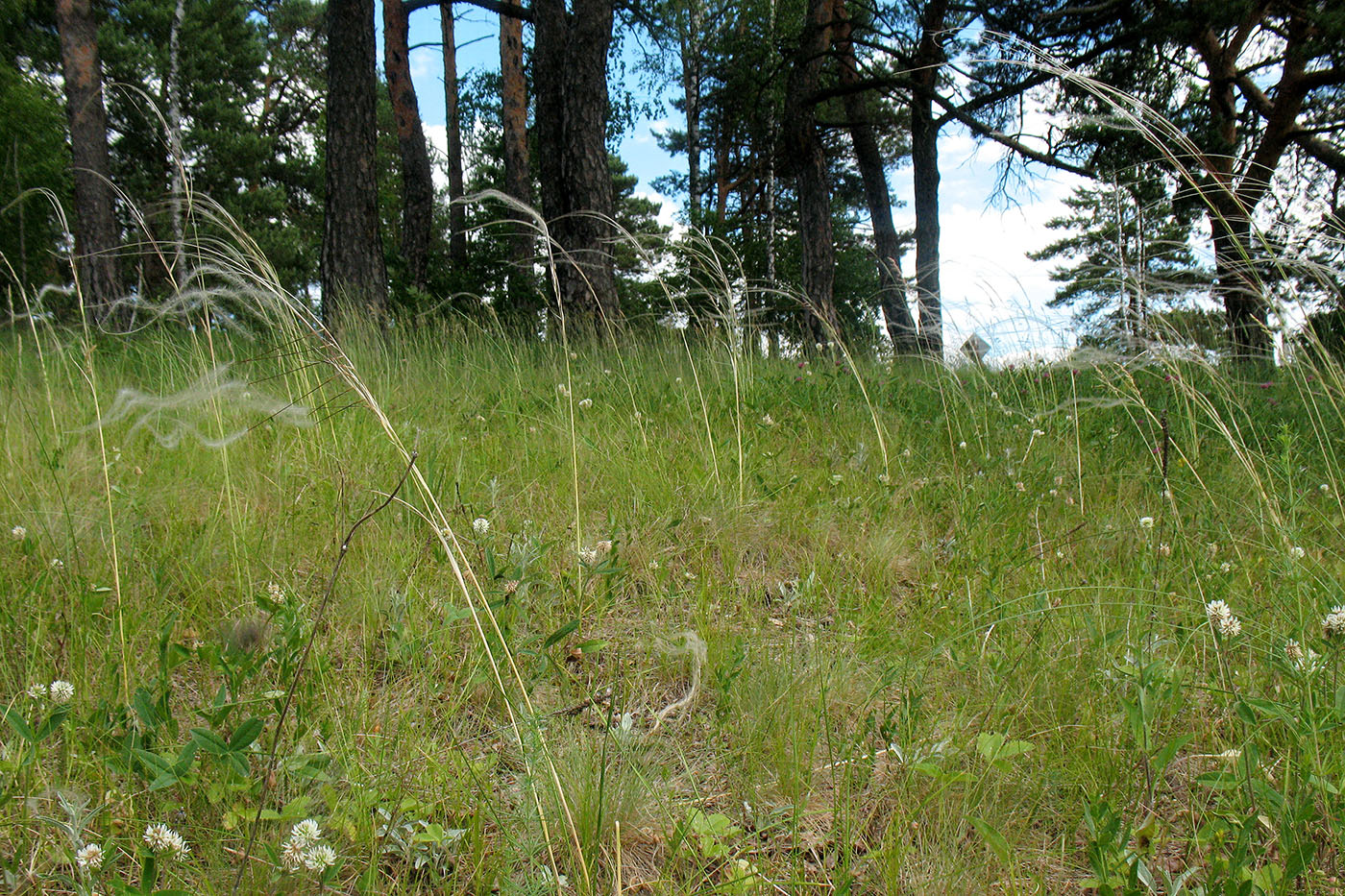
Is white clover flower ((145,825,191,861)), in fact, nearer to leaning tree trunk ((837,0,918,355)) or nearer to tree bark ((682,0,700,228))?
leaning tree trunk ((837,0,918,355))

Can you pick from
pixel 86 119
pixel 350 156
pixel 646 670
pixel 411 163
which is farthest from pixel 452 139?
pixel 646 670

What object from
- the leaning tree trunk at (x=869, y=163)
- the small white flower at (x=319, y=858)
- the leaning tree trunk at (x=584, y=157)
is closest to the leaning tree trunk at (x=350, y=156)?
the leaning tree trunk at (x=584, y=157)

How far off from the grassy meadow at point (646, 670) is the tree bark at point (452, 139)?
1023 cm

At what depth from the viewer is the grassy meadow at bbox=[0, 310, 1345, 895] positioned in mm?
1233

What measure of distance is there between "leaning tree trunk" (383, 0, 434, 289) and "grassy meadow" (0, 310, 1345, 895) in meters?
9.15

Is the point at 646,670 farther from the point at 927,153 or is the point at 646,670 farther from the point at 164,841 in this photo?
the point at 927,153

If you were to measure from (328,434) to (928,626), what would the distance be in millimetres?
2396

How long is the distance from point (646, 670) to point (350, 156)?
20.4 feet

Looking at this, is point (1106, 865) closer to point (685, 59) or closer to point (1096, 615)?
point (1096, 615)

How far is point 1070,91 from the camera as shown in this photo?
8.93 meters

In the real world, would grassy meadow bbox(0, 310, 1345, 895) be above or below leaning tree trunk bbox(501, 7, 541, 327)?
below

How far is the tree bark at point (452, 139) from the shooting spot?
42.8 feet

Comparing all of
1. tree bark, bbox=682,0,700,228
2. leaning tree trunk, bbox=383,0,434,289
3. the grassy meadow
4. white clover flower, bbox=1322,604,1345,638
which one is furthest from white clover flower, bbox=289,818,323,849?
tree bark, bbox=682,0,700,228

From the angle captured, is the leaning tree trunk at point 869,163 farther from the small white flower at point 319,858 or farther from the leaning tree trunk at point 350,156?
the small white flower at point 319,858
